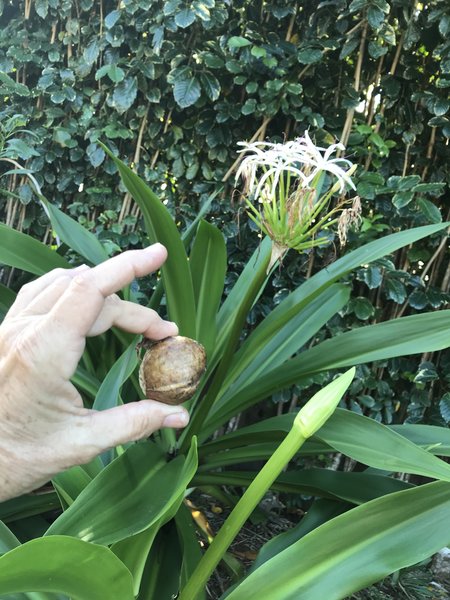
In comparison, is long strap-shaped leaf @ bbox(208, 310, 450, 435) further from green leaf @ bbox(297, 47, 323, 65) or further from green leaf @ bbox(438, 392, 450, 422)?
green leaf @ bbox(297, 47, 323, 65)

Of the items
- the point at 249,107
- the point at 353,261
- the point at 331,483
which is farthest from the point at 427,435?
the point at 249,107

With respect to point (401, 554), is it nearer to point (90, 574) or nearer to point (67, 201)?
point (90, 574)

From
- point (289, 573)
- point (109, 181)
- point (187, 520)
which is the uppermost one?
point (109, 181)

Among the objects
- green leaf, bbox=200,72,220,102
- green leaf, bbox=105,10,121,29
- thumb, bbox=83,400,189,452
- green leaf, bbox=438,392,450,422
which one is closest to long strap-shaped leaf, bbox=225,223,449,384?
thumb, bbox=83,400,189,452

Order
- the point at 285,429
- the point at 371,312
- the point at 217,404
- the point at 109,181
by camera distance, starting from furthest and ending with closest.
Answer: the point at 109,181 < the point at 371,312 < the point at 217,404 < the point at 285,429

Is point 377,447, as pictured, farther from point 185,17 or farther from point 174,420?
point 185,17

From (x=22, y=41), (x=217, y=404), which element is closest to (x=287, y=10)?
(x=22, y=41)

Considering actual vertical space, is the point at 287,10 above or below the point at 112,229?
above
